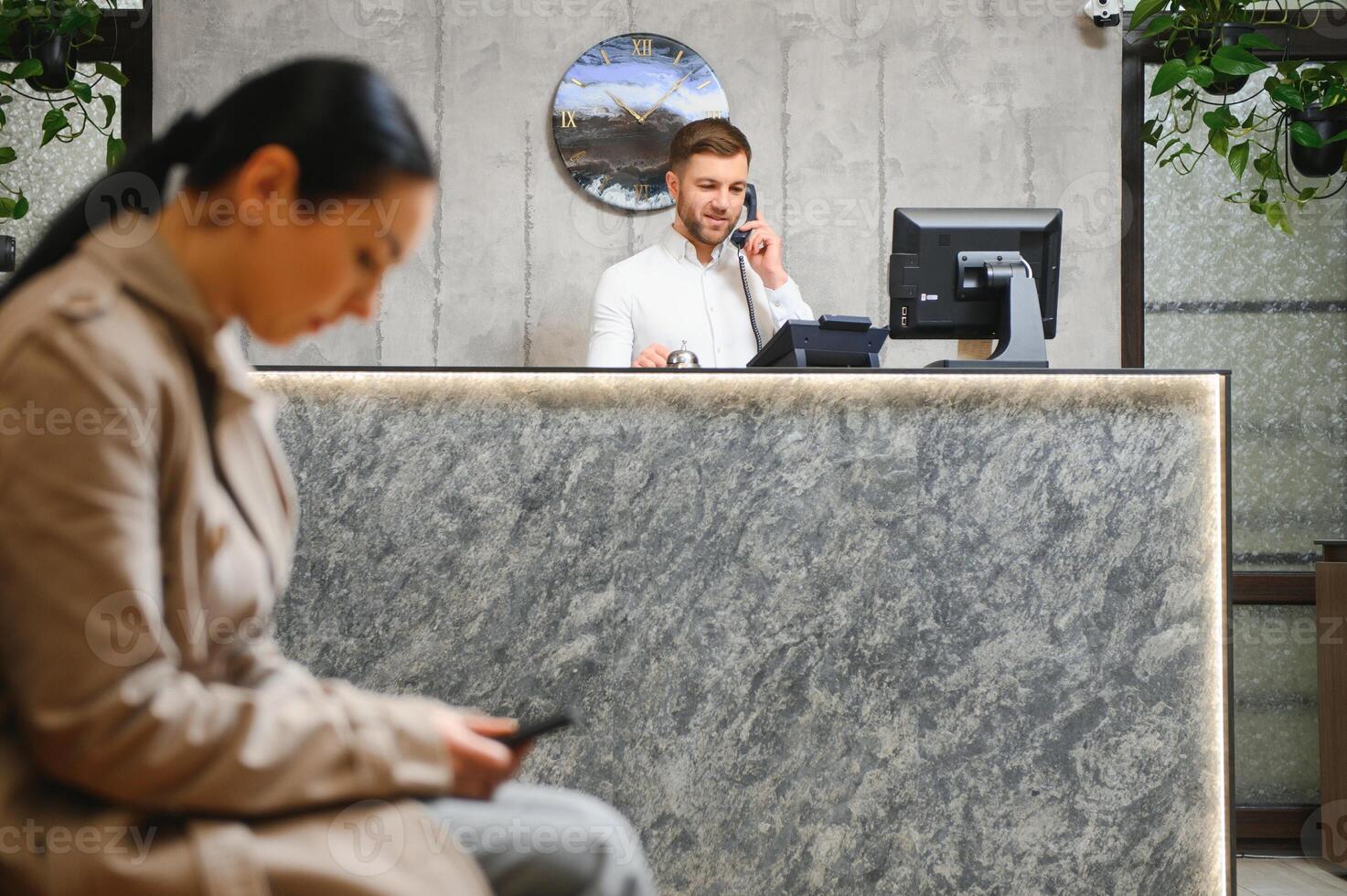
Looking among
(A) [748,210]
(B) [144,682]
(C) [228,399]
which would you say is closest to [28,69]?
(A) [748,210]

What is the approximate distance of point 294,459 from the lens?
2002 mm

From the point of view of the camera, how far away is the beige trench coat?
2.05 ft

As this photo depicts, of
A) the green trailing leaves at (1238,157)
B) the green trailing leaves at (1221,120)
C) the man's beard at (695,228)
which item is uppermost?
the green trailing leaves at (1221,120)

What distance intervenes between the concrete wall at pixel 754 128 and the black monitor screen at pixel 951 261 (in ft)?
3.49

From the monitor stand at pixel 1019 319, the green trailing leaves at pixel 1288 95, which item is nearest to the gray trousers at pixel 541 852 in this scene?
the monitor stand at pixel 1019 319

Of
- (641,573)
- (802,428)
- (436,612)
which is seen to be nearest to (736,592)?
(641,573)

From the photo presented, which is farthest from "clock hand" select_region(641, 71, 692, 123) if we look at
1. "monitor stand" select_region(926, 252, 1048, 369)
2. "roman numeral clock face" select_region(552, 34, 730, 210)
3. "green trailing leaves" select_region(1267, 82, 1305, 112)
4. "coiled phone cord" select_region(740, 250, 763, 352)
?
"green trailing leaves" select_region(1267, 82, 1305, 112)

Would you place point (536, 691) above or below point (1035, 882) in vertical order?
above

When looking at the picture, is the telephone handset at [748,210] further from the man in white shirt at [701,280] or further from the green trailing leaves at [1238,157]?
the green trailing leaves at [1238,157]

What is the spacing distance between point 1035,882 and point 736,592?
A: 0.71 m

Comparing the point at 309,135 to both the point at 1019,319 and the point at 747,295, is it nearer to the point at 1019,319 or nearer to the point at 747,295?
the point at 1019,319

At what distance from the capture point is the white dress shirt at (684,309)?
332 cm

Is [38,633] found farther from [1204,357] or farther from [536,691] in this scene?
[1204,357]

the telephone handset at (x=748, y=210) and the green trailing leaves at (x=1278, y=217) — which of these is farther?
the green trailing leaves at (x=1278, y=217)
